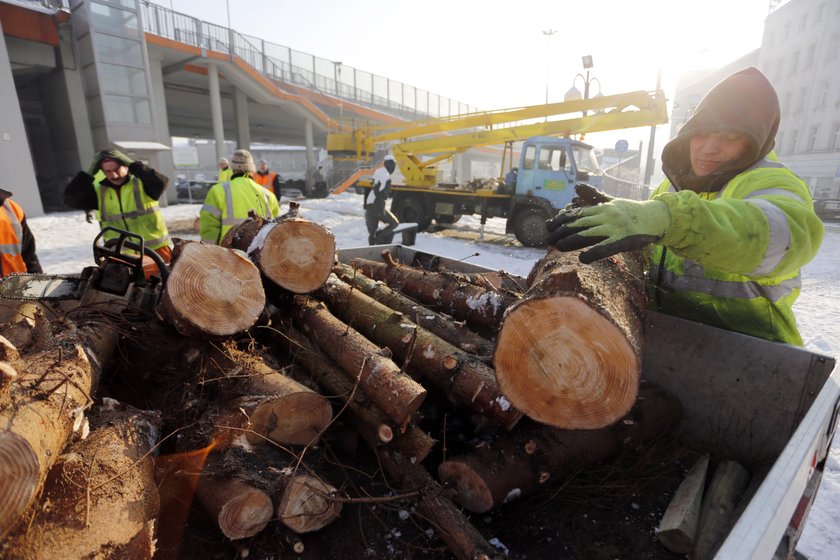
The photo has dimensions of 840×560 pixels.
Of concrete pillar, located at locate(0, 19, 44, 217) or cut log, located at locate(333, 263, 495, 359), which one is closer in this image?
cut log, located at locate(333, 263, 495, 359)

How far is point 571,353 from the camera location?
5.25 ft

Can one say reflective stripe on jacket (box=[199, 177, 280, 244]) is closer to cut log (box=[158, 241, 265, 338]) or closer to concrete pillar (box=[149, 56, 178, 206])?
cut log (box=[158, 241, 265, 338])

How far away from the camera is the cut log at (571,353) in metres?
1.55

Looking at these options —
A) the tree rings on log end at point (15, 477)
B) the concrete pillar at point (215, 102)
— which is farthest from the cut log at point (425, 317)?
the concrete pillar at point (215, 102)

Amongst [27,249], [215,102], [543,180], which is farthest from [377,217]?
[215,102]

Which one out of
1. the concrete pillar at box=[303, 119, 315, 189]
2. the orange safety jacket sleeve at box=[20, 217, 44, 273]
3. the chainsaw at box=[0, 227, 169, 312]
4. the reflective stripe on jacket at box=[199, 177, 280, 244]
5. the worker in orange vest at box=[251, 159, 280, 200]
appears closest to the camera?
the chainsaw at box=[0, 227, 169, 312]

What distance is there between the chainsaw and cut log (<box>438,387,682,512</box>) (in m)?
2.24

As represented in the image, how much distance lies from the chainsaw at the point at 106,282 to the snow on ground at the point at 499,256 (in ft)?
8.58

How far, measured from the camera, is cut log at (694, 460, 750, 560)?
171 centimetres

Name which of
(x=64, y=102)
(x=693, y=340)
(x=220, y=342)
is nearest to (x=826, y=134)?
(x=693, y=340)

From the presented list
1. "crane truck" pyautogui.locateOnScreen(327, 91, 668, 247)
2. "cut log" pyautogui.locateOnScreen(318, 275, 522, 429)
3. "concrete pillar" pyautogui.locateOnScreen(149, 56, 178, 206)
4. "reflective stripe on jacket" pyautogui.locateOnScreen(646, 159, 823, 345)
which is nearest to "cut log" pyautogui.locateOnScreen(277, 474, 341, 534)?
"cut log" pyautogui.locateOnScreen(318, 275, 522, 429)

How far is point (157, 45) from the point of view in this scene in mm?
16047

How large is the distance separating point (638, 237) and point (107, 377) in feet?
9.46

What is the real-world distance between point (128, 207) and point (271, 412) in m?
3.00
